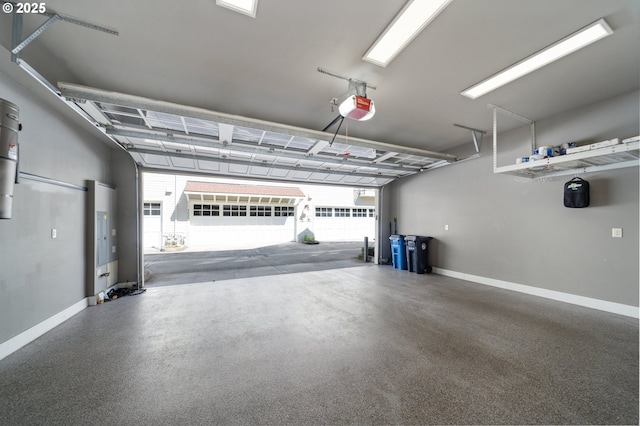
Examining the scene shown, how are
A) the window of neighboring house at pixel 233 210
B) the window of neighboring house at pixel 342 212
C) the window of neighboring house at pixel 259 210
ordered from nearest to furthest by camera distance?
the window of neighboring house at pixel 233 210 < the window of neighboring house at pixel 259 210 < the window of neighboring house at pixel 342 212

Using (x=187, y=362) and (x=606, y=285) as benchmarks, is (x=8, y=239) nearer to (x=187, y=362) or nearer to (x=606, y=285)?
(x=187, y=362)

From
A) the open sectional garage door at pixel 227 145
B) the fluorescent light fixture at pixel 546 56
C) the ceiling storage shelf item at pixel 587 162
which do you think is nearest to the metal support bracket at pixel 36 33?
the open sectional garage door at pixel 227 145

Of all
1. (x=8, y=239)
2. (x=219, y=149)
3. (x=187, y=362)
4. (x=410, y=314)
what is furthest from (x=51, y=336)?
(x=410, y=314)

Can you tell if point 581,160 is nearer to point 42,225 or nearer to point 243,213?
point 42,225

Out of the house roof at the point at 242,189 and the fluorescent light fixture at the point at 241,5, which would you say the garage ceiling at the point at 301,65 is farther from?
the house roof at the point at 242,189

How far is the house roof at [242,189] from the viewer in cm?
1202

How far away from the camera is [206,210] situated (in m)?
12.7

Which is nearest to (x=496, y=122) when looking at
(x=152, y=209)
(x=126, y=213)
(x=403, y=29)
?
(x=403, y=29)

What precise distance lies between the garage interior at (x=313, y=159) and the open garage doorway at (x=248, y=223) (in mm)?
3914

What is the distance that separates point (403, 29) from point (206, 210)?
1269 cm

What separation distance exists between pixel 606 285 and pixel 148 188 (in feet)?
50.2

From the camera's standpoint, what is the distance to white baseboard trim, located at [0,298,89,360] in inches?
95.9

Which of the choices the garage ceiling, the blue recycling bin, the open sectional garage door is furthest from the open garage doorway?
the garage ceiling

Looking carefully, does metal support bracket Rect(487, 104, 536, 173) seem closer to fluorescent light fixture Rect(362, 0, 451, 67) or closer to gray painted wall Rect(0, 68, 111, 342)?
fluorescent light fixture Rect(362, 0, 451, 67)
